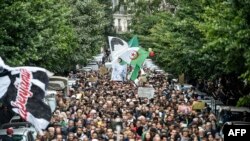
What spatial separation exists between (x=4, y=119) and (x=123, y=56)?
636 inches

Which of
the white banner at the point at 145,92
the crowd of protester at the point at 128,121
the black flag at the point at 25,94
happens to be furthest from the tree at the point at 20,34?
the black flag at the point at 25,94

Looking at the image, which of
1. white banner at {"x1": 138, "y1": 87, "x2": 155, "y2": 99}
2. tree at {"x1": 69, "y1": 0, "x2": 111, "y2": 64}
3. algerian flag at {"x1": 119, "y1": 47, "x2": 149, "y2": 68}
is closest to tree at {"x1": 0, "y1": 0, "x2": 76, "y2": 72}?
white banner at {"x1": 138, "y1": 87, "x2": 155, "y2": 99}

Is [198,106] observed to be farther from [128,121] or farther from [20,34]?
[20,34]

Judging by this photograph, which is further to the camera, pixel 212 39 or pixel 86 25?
pixel 86 25

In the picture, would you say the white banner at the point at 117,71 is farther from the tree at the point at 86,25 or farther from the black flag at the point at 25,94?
the black flag at the point at 25,94

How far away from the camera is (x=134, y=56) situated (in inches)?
1479

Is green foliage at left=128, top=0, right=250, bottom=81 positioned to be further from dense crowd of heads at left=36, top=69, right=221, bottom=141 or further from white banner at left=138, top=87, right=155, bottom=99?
white banner at left=138, top=87, right=155, bottom=99

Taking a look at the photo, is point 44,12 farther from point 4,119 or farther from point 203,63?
point 4,119

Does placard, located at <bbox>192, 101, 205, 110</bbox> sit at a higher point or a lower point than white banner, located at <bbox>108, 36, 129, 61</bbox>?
lower

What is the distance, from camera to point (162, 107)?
92.6 feet

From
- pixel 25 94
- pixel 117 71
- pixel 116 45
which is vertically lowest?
pixel 117 71

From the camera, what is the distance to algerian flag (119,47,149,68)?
37.5 m

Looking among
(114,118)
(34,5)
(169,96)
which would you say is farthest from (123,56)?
(114,118)

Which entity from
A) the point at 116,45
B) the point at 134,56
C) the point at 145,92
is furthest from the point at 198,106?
the point at 116,45
